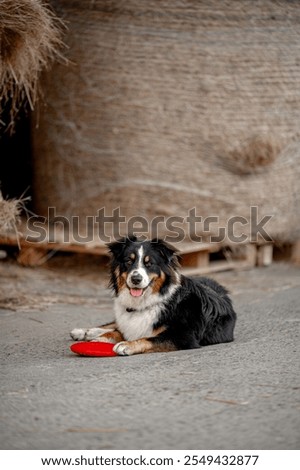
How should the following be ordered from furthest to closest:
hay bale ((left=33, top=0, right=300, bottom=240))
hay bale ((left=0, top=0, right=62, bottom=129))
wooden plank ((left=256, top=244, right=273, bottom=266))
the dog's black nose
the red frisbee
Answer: wooden plank ((left=256, top=244, right=273, bottom=266)), hay bale ((left=33, top=0, right=300, bottom=240)), hay bale ((left=0, top=0, right=62, bottom=129)), the dog's black nose, the red frisbee

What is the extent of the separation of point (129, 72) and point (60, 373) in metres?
3.56

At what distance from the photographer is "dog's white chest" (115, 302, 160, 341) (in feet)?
16.0

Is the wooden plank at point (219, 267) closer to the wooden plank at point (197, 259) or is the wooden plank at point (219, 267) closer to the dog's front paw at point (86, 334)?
the wooden plank at point (197, 259)

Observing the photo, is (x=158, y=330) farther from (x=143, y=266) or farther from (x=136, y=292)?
(x=143, y=266)

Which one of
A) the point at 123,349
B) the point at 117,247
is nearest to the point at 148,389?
the point at 123,349

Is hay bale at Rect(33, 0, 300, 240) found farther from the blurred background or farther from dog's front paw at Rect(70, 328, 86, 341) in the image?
dog's front paw at Rect(70, 328, 86, 341)

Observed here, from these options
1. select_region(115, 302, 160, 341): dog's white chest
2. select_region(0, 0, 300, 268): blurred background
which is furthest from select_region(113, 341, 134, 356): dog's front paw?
select_region(0, 0, 300, 268): blurred background

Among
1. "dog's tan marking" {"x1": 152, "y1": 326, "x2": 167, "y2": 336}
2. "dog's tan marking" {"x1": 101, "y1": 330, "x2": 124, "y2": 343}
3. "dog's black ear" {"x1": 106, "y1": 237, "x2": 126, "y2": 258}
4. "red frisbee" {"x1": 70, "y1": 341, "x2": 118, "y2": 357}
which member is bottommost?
"dog's tan marking" {"x1": 101, "y1": 330, "x2": 124, "y2": 343}

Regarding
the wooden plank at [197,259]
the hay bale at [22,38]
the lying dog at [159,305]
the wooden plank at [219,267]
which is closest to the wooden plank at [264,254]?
the wooden plank at [219,267]

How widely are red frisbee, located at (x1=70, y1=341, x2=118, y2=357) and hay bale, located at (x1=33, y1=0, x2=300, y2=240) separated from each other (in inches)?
104

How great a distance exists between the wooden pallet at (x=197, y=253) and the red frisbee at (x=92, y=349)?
2105 mm

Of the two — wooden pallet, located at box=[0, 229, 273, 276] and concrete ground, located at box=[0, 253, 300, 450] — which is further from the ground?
concrete ground, located at box=[0, 253, 300, 450]

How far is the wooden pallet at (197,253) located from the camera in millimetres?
6930

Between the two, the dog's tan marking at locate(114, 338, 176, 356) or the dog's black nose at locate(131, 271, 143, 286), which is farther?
the dog's black nose at locate(131, 271, 143, 286)
